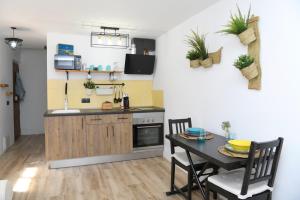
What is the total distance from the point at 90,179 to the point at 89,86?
182 centimetres

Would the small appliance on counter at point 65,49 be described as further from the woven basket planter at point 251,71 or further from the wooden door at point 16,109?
the woven basket planter at point 251,71

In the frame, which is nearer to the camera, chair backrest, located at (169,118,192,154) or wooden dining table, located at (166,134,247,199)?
wooden dining table, located at (166,134,247,199)

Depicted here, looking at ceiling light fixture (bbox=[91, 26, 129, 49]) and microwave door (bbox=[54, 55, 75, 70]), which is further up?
ceiling light fixture (bbox=[91, 26, 129, 49])

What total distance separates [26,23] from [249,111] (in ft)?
11.5

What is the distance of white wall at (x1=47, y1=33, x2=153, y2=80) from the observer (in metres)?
4.17

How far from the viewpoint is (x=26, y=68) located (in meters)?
6.11

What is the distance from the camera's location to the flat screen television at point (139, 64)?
4445 millimetres

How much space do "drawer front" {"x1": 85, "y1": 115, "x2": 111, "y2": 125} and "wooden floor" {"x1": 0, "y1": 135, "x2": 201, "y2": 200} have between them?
77 cm

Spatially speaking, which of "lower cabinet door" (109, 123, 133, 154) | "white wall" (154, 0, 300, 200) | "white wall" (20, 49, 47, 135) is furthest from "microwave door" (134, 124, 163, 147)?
"white wall" (20, 49, 47, 135)

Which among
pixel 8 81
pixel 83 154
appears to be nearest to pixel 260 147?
pixel 83 154

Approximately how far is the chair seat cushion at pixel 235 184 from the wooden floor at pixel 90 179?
3.03ft

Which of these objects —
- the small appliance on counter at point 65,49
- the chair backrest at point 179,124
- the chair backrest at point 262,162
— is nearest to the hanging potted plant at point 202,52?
the chair backrest at point 179,124

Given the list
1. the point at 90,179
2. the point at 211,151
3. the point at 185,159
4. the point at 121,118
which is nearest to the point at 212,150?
the point at 211,151

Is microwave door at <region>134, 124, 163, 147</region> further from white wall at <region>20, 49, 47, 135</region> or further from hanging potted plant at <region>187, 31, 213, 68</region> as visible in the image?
white wall at <region>20, 49, 47, 135</region>
